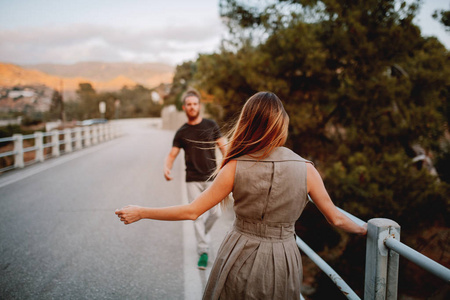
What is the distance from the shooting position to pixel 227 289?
1848 mm

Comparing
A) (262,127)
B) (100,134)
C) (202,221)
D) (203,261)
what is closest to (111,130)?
(100,134)

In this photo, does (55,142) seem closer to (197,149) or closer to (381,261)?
(197,149)

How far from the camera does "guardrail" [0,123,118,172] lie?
10406 millimetres

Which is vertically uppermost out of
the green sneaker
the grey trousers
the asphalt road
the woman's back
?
the woman's back

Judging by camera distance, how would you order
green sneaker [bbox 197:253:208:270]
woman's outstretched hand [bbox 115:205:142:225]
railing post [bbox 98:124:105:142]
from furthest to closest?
railing post [bbox 98:124:105:142]
green sneaker [bbox 197:253:208:270]
woman's outstretched hand [bbox 115:205:142:225]

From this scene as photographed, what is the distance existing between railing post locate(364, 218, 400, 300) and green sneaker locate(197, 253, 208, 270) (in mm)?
2398

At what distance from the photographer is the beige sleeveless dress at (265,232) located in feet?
5.73

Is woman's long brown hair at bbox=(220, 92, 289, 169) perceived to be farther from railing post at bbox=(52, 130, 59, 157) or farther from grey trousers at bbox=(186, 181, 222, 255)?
railing post at bbox=(52, 130, 59, 157)

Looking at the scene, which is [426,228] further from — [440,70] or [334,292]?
[440,70]

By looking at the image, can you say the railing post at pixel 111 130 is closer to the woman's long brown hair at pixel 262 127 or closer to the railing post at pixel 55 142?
the railing post at pixel 55 142

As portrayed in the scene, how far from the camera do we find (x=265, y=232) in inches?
71.9

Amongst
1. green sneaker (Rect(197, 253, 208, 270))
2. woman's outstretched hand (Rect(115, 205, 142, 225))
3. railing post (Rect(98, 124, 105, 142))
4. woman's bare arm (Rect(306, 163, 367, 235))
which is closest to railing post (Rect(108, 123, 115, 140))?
railing post (Rect(98, 124, 105, 142))

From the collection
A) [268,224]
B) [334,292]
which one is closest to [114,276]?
[268,224]

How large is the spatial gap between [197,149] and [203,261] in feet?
4.53
